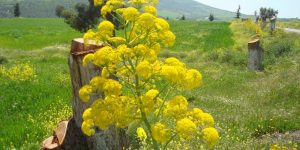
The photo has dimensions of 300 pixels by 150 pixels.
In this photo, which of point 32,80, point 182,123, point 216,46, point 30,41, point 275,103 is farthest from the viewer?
point 30,41

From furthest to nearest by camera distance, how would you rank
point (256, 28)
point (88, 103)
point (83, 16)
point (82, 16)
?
point (82, 16), point (83, 16), point (256, 28), point (88, 103)

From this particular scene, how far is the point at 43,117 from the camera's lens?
1095 centimetres

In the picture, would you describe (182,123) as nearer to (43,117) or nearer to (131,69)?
(131,69)

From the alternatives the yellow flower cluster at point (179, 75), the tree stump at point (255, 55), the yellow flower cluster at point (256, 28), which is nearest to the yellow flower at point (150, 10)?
the yellow flower cluster at point (179, 75)

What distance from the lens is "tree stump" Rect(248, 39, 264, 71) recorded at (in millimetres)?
24359

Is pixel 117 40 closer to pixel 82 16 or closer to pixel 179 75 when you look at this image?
pixel 179 75

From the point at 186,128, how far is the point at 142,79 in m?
0.81

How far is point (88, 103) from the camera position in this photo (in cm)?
679

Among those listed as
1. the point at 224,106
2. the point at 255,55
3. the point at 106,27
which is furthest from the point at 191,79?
the point at 255,55

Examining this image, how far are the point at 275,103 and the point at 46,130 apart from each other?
803 cm

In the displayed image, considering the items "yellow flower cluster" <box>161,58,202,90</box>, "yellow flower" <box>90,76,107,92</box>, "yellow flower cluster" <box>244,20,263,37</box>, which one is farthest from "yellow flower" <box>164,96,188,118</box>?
"yellow flower cluster" <box>244,20,263,37</box>

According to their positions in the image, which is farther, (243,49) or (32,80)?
(243,49)

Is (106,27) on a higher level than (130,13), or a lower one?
lower

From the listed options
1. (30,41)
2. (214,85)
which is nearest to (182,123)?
(214,85)
